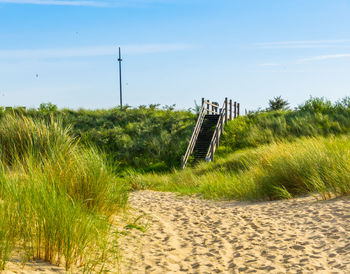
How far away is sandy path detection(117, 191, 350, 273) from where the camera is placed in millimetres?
5043

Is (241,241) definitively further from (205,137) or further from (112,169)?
(205,137)

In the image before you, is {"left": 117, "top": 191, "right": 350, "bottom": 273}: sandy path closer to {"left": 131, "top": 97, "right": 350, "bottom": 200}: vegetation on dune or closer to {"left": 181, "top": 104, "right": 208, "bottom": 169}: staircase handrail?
{"left": 131, "top": 97, "right": 350, "bottom": 200}: vegetation on dune

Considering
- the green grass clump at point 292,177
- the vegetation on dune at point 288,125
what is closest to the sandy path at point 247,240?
the green grass clump at point 292,177

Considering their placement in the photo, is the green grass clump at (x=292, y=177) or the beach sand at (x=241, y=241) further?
the green grass clump at (x=292, y=177)

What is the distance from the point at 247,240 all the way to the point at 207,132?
16308 mm

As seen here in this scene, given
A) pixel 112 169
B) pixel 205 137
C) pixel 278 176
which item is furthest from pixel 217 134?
pixel 112 169

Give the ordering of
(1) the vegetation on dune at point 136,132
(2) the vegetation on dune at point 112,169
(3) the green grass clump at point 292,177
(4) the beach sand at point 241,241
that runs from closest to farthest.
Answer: (2) the vegetation on dune at point 112,169 < (4) the beach sand at point 241,241 < (3) the green grass clump at point 292,177 < (1) the vegetation on dune at point 136,132

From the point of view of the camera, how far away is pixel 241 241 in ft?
20.0

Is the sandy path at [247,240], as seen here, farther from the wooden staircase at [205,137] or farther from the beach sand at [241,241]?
the wooden staircase at [205,137]

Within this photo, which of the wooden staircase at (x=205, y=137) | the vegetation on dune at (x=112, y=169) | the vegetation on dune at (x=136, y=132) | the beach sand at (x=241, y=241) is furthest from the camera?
the vegetation on dune at (x=136, y=132)

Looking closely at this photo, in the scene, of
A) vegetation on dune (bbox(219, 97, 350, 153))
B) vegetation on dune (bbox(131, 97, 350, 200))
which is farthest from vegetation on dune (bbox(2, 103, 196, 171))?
vegetation on dune (bbox(131, 97, 350, 200))

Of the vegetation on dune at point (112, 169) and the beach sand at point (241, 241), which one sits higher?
the vegetation on dune at point (112, 169)

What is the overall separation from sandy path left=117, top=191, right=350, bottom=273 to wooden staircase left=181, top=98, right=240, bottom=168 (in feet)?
35.6

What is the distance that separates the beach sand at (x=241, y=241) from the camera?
4988 millimetres
